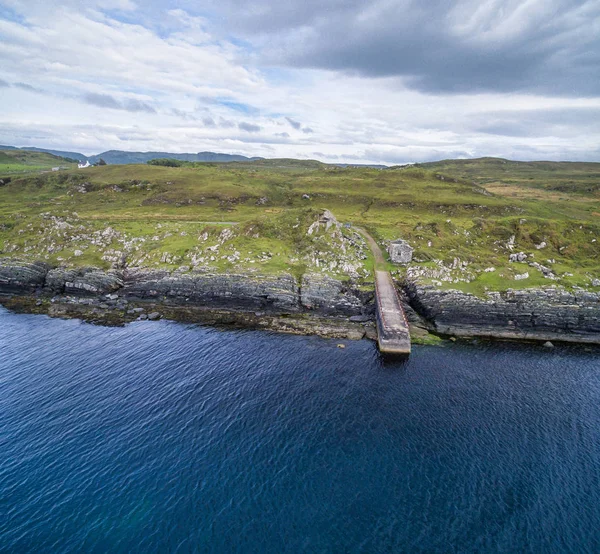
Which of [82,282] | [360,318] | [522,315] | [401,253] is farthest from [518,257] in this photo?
[82,282]

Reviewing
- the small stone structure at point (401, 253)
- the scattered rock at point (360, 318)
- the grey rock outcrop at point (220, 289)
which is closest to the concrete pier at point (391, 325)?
the scattered rock at point (360, 318)

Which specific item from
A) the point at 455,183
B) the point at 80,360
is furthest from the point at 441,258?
the point at 455,183

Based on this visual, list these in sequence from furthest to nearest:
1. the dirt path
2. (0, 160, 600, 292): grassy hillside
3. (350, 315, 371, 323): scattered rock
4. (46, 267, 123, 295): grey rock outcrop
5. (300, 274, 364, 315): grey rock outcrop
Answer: the dirt path → (0, 160, 600, 292): grassy hillside → (46, 267, 123, 295): grey rock outcrop → (300, 274, 364, 315): grey rock outcrop → (350, 315, 371, 323): scattered rock

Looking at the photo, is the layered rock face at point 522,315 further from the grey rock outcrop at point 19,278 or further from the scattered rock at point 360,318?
the grey rock outcrop at point 19,278

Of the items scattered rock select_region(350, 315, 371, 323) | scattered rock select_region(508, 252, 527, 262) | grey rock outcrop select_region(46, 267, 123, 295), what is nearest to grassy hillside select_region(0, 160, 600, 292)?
scattered rock select_region(508, 252, 527, 262)

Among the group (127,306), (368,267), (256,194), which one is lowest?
(127,306)

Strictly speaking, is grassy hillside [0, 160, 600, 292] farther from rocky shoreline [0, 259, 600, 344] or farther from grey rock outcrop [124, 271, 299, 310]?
rocky shoreline [0, 259, 600, 344]

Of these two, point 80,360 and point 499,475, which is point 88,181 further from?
point 499,475
